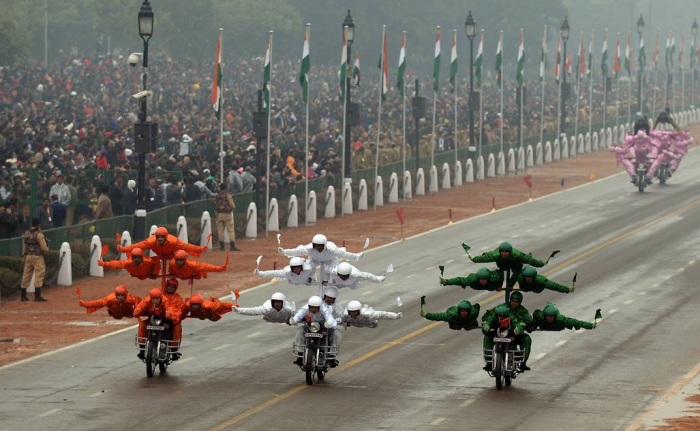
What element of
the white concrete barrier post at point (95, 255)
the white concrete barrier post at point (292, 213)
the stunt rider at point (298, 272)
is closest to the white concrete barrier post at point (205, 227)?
the white concrete barrier post at point (95, 255)

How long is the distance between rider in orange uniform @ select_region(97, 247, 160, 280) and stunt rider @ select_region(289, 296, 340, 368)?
230cm

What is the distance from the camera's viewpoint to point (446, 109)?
7962 cm

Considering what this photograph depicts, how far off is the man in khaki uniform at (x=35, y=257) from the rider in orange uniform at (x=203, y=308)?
8198mm

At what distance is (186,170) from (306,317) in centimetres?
2184

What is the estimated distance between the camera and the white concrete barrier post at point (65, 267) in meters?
34.3

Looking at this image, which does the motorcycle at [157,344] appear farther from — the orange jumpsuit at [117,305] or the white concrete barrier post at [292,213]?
the white concrete barrier post at [292,213]

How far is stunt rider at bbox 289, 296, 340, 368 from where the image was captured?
23062mm

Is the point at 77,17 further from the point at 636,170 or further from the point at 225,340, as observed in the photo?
the point at 225,340

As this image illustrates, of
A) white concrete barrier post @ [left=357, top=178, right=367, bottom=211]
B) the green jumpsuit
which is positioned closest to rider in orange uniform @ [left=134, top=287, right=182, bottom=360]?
the green jumpsuit

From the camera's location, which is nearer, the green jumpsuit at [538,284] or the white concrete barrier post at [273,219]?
the green jumpsuit at [538,284]

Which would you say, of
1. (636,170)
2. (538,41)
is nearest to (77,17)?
(538,41)

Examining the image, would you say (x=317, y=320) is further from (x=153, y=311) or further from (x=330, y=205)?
(x=330, y=205)

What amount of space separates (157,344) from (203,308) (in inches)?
31.1

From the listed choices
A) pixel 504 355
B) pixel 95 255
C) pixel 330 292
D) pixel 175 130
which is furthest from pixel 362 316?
pixel 175 130
